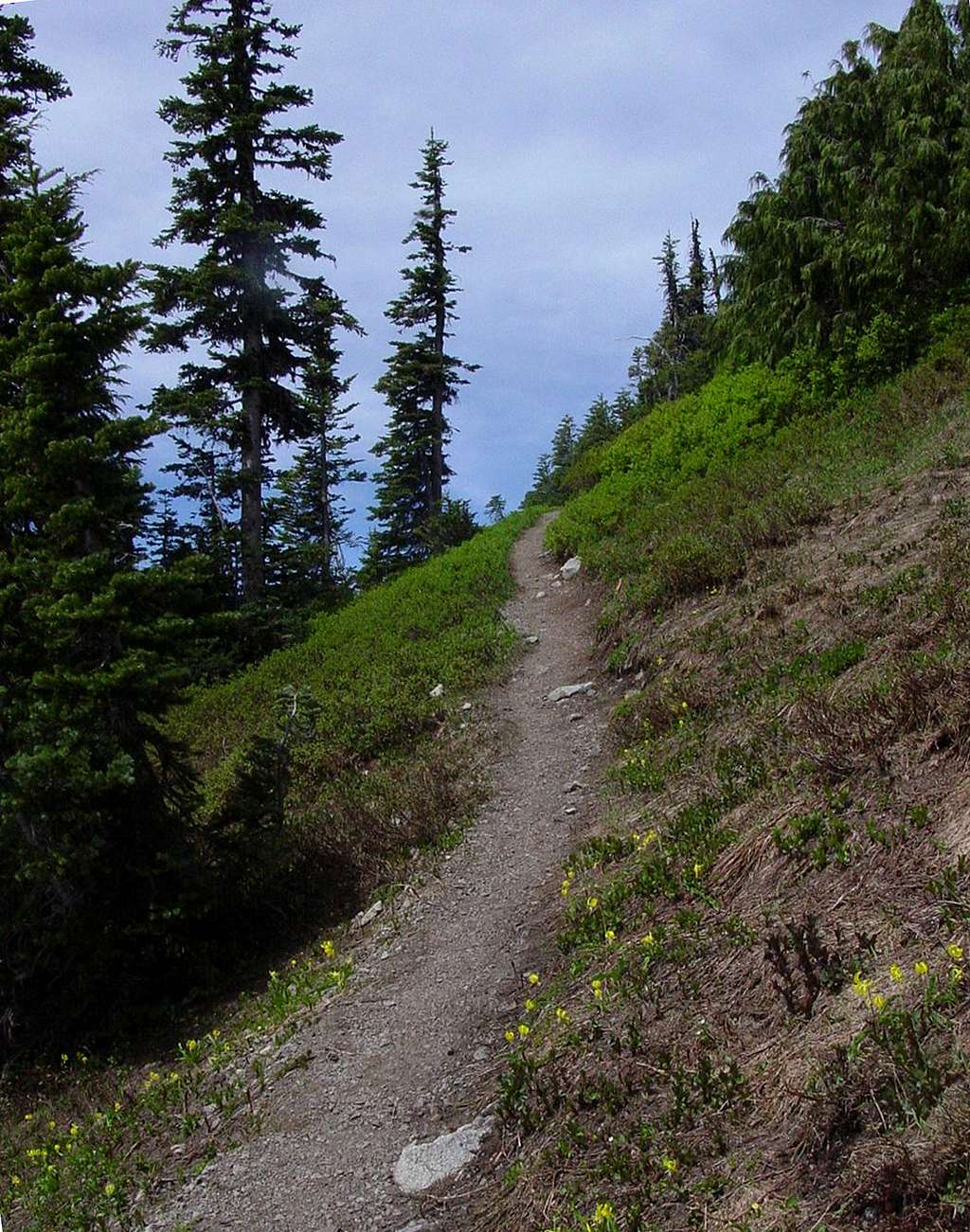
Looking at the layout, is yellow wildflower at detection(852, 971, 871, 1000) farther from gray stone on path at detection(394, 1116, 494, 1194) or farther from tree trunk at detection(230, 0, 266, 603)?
tree trunk at detection(230, 0, 266, 603)

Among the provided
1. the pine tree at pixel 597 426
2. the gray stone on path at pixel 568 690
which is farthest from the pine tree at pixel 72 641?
the pine tree at pixel 597 426

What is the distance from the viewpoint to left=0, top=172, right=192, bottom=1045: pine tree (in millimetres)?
7410

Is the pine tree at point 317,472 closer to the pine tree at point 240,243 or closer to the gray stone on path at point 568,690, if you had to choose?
the pine tree at point 240,243

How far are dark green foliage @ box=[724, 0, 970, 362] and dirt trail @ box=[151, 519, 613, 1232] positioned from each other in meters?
13.6

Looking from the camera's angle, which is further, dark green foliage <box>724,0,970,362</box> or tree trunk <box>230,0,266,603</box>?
tree trunk <box>230,0,266,603</box>

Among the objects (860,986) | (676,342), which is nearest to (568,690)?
(860,986)

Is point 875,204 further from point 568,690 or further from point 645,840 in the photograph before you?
point 645,840

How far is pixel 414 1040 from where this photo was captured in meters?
5.83

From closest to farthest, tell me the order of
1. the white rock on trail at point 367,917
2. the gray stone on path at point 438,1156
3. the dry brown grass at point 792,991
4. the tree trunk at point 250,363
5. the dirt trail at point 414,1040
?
the dry brown grass at point 792,991 → the gray stone on path at point 438,1156 → the dirt trail at point 414,1040 → the white rock on trail at point 367,917 → the tree trunk at point 250,363

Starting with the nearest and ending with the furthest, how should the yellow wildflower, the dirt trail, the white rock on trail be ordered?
the yellow wildflower → the dirt trail → the white rock on trail

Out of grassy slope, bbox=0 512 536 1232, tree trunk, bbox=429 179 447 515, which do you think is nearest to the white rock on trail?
grassy slope, bbox=0 512 536 1232

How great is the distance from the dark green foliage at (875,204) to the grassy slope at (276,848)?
1017 cm

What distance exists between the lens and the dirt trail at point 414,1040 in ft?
15.4

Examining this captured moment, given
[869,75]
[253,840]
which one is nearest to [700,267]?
[869,75]
